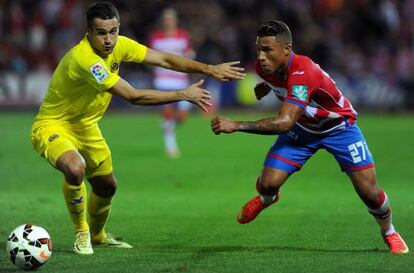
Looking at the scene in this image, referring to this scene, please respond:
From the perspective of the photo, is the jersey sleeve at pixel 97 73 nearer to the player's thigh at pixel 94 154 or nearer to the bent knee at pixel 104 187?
the player's thigh at pixel 94 154

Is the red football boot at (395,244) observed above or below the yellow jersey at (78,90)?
below

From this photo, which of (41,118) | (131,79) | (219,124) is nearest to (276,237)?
(219,124)

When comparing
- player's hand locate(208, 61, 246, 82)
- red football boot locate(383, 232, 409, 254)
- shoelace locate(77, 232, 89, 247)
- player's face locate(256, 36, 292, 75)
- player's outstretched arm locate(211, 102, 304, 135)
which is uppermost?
player's face locate(256, 36, 292, 75)

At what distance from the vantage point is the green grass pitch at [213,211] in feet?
25.6

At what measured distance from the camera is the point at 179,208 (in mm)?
11242

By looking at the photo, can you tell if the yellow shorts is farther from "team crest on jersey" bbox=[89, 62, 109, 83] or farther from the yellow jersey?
"team crest on jersey" bbox=[89, 62, 109, 83]

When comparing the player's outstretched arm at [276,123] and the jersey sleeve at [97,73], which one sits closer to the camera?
the player's outstretched arm at [276,123]

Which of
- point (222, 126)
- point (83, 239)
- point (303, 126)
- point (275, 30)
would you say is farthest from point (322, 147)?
point (83, 239)

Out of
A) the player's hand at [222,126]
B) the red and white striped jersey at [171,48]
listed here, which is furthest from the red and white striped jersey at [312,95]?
the red and white striped jersey at [171,48]

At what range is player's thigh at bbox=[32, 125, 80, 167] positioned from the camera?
814 cm

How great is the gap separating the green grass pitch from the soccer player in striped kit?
520 mm

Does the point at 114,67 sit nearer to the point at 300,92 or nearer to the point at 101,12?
the point at 101,12

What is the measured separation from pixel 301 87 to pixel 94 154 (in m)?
2.19

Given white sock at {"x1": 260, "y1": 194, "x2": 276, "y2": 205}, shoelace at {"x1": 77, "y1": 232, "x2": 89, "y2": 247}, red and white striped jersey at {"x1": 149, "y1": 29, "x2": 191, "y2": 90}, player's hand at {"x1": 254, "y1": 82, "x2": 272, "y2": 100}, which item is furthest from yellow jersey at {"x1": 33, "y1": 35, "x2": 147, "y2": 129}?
red and white striped jersey at {"x1": 149, "y1": 29, "x2": 191, "y2": 90}
